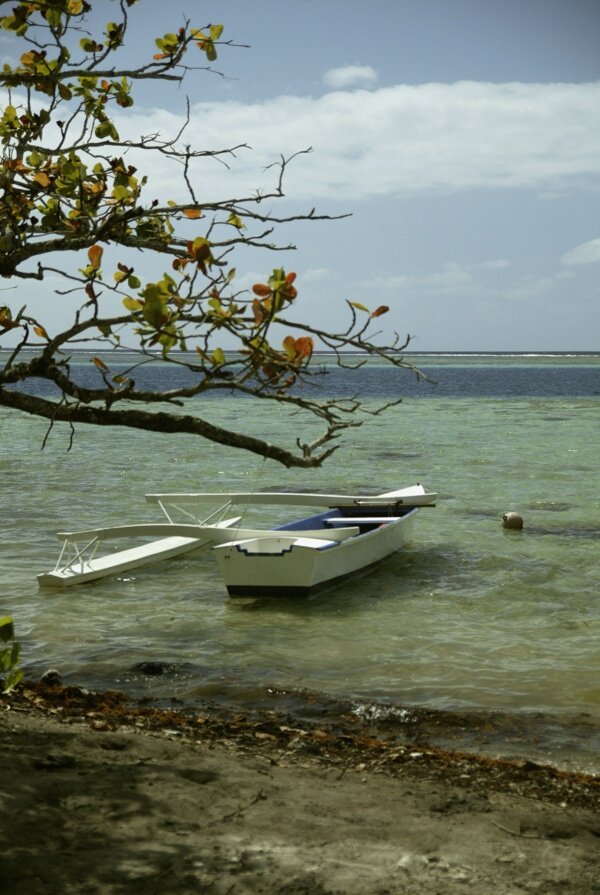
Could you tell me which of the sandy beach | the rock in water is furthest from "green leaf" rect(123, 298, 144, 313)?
the rock in water

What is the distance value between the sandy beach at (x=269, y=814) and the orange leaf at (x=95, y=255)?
279cm

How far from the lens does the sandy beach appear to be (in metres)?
4.37

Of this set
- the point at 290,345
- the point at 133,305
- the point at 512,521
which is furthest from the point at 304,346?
the point at 512,521

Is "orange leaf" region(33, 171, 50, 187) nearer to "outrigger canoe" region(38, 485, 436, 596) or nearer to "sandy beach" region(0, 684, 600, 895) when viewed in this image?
"sandy beach" region(0, 684, 600, 895)

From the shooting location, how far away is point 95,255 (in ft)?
18.2

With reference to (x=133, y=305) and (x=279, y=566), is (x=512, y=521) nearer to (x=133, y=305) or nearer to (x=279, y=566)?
(x=279, y=566)

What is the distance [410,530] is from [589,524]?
3.91m

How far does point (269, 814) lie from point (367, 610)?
601 centimetres

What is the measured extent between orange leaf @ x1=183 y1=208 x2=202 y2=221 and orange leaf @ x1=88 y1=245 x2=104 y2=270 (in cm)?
76

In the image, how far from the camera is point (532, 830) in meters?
5.10

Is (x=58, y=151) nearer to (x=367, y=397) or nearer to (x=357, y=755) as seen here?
(x=357, y=755)

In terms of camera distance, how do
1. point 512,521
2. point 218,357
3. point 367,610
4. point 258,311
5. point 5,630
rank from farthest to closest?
1. point 512,521
2. point 367,610
3. point 218,357
4. point 258,311
5. point 5,630

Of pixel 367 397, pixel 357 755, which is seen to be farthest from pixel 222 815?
pixel 367 397

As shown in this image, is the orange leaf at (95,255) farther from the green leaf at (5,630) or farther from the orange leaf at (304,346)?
the green leaf at (5,630)
